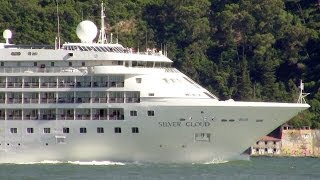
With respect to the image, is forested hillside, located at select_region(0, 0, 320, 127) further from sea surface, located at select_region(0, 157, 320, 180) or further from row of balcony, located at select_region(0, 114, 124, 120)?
row of balcony, located at select_region(0, 114, 124, 120)

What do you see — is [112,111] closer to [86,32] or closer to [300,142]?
[86,32]

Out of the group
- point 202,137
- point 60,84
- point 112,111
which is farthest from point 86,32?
point 202,137

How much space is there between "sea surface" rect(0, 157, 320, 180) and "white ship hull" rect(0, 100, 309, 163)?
524mm

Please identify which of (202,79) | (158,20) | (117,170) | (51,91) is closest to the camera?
(117,170)

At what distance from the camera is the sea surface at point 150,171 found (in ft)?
248

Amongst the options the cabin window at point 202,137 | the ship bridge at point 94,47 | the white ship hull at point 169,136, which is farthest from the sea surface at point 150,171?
the ship bridge at point 94,47

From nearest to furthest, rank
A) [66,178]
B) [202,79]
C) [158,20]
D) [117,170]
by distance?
[66,178] → [117,170] → [202,79] → [158,20]

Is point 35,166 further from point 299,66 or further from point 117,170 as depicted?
point 299,66

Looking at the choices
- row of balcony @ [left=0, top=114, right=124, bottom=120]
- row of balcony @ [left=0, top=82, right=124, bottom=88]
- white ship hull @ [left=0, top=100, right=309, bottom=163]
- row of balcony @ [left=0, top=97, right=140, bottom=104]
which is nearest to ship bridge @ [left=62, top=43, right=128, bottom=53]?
row of balcony @ [left=0, top=82, right=124, bottom=88]

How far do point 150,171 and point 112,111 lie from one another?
5980mm

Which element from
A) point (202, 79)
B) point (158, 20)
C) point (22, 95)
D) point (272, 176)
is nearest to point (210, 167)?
point (272, 176)

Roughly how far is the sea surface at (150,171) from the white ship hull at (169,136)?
52 cm

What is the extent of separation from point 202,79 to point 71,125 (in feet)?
129

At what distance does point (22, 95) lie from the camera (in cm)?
8500
